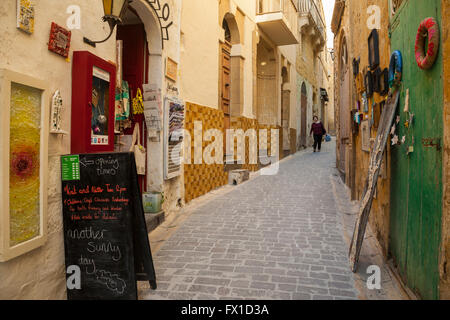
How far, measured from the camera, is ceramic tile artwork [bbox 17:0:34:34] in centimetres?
238

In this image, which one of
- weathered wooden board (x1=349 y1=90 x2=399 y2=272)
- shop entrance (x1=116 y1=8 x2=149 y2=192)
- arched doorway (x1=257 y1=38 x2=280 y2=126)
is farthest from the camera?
arched doorway (x1=257 y1=38 x2=280 y2=126)

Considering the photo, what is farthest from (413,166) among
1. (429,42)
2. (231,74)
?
(231,74)

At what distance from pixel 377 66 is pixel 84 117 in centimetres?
362

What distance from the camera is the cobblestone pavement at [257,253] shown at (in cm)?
304

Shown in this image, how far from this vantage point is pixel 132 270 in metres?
2.78

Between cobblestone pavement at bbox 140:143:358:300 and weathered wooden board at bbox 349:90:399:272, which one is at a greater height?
weathered wooden board at bbox 349:90:399:272

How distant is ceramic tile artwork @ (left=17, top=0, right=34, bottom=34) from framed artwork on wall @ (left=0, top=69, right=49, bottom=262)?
38 cm

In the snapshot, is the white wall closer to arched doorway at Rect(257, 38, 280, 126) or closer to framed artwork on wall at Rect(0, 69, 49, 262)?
framed artwork on wall at Rect(0, 69, 49, 262)

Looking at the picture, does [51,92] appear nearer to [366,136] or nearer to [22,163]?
[22,163]

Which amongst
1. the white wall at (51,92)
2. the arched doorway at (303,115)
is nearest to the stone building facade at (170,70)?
the white wall at (51,92)

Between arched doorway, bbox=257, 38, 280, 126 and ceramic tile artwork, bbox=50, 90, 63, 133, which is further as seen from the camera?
arched doorway, bbox=257, 38, 280, 126

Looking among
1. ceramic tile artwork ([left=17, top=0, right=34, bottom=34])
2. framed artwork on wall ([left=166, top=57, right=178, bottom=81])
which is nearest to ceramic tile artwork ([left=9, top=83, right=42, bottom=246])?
ceramic tile artwork ([left=17, top=0, right=34, bottom=34])

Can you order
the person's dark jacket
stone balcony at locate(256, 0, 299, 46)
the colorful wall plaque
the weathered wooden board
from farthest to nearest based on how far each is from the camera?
the person's dark jacket → stone balcony at locate(256, 0, 299, 46) → the weathered wooden board → the colorful wall plaque

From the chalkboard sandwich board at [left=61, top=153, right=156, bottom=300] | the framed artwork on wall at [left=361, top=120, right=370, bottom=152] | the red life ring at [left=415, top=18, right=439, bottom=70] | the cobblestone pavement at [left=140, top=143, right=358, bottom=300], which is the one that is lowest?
the cobblestone pavement at [left=140, top=143, right=358, bottom=300]
